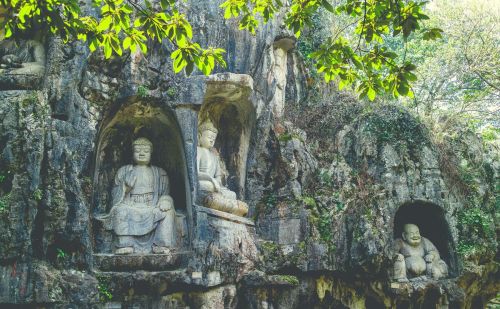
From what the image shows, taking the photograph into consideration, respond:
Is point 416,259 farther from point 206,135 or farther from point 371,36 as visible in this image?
point 371,36

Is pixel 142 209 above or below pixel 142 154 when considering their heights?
below

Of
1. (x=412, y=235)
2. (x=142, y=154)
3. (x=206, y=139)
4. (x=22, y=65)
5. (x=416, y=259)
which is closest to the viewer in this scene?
(x=22, y=65)

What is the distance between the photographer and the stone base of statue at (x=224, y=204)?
10844mm

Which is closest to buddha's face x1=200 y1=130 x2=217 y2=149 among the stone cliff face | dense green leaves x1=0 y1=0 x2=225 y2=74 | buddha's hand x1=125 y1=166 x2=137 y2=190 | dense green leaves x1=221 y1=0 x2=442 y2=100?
the stone cliff face

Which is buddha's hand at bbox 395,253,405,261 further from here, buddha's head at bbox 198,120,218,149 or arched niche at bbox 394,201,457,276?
buddha's head at bbox 198,120,218,149

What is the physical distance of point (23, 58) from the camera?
10.8m

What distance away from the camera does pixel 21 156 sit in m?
9.31

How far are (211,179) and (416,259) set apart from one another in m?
4.52

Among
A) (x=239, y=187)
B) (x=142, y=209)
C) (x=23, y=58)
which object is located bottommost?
(x=142, y=209)

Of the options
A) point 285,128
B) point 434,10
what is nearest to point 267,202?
point 285,128

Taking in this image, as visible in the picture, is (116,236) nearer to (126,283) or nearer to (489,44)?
(126,283)

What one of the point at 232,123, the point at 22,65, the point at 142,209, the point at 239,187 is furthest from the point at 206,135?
the point at 22,65

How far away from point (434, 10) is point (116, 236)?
43.3 feet

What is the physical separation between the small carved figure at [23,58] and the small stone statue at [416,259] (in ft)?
24.8
